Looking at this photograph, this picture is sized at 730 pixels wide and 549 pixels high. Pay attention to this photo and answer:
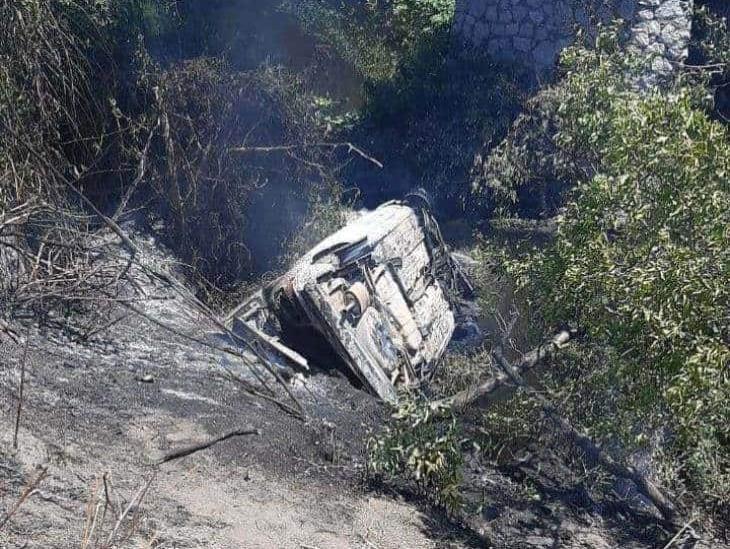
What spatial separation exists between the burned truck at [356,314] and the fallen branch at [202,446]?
1.05m

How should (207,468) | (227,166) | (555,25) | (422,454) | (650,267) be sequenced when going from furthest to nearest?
1. (555,25)
2. (227,166)
3. (422,454)
4. (207,468)
5. (650,267)

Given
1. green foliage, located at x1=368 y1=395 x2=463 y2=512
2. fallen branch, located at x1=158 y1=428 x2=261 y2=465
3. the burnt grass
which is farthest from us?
green foliage, located at x1=368 y1=395 x2=463 y2=512

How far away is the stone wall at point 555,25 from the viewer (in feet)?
36.0

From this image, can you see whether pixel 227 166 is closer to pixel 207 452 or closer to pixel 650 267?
pixel 207 452

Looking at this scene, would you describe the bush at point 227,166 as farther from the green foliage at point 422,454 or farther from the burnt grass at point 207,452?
the green foliage at point 422,454

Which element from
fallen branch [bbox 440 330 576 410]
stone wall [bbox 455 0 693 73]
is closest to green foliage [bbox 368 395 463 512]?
fallen branch [bbox 440 330 576 410]

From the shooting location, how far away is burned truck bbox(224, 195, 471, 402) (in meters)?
7.66

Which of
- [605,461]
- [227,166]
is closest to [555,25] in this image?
[227,166]

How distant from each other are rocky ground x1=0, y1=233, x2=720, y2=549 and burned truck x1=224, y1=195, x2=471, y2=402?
286 mm

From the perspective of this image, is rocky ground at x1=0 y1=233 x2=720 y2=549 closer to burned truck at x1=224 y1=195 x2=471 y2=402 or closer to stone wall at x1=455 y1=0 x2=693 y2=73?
burned truck at x1=224 y1=195 x2=471 y2=402

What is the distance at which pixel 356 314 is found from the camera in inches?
309

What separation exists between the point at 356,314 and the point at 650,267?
111 inches

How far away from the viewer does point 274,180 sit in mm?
10367

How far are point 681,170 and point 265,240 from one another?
5.21 meters
